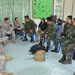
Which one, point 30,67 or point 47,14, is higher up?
point 47,14

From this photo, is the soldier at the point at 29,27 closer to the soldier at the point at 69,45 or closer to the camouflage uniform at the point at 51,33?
the camouflage uniform at the point at 51,33

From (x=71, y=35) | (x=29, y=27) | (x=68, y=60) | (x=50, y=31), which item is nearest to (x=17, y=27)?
(x=29, y=27)

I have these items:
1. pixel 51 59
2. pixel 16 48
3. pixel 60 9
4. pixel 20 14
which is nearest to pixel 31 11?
pixel 20 14

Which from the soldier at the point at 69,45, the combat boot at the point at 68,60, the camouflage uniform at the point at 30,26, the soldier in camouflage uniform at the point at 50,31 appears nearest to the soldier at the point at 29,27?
the camouflage uniform at the point at 30,26

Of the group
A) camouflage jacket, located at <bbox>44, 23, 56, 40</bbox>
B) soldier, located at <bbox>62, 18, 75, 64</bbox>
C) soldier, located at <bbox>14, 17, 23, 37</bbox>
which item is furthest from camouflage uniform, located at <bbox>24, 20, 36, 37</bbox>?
soldier, located at <bbox>62, 18, 75, 64</bbox>

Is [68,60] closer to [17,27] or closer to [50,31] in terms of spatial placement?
[50,31]

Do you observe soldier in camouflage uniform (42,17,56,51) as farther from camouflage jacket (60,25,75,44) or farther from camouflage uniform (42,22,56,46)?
camouflage jacket (60,25,75,44)

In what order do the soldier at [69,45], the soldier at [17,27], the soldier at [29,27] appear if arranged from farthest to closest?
the soldier at [17,27]
the soldier at [29,27]
the soldier at [69,45]

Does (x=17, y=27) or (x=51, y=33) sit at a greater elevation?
(x=17, y=27)

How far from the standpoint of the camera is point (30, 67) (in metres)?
2.95

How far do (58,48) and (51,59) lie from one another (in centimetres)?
66

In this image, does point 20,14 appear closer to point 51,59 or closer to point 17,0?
point 17,0

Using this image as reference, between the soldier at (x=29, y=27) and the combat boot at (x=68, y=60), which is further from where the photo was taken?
the soldier at (x=29, y=27)

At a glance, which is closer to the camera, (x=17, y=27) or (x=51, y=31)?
(x=51, y=31)
